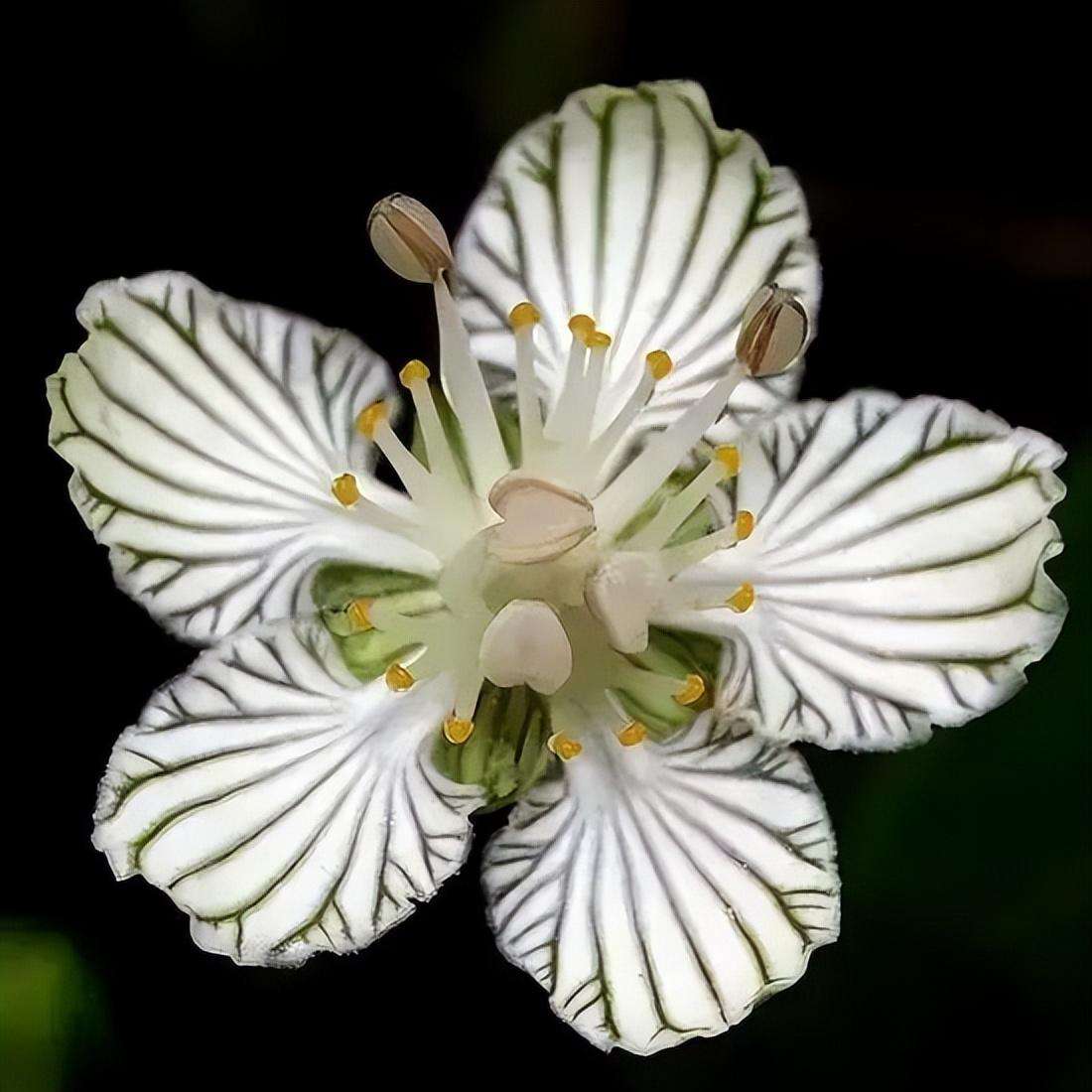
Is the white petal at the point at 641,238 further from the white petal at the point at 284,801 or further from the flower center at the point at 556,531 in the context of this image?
the white petal at the point at 284,801

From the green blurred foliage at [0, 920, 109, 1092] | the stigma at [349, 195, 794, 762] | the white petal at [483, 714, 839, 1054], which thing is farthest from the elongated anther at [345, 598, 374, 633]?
the green blurred foliage at [0, 920, 109, 1092]

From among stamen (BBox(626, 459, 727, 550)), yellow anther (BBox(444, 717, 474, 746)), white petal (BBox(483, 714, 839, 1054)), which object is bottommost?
white petal (BBox(483, 714, 839, 1054))

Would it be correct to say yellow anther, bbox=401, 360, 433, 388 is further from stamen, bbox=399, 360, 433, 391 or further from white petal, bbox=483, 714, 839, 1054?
white petal, bbox=483, 714, 839, 1054

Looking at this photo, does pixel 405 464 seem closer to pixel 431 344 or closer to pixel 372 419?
pixel 372 419

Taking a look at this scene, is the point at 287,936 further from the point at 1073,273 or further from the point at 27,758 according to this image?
the point at 1073,273

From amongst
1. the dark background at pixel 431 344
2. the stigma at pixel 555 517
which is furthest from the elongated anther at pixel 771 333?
the dark background at pixel 431 344

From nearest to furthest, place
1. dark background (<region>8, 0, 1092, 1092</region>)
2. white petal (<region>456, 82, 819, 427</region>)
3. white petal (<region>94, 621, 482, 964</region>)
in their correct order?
white petal (<region>94, 621, 482, 964</region>), white petal (<region>456, 82, 819, 427</region>), dark background (<region>8, 0, 1092, 1092</region>)
